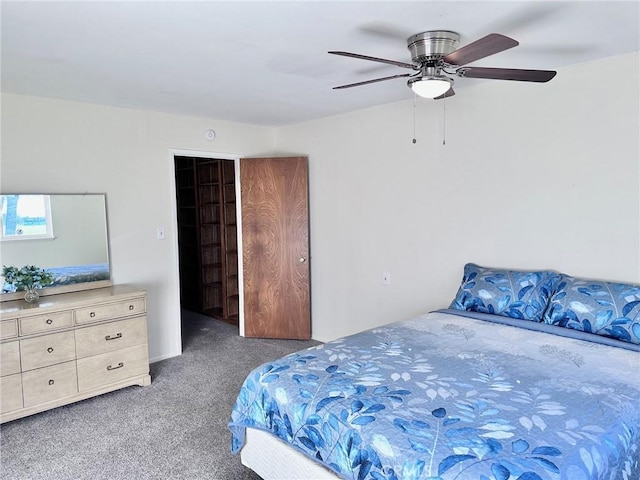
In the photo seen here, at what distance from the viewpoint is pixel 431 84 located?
2.10 meters

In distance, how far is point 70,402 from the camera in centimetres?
307

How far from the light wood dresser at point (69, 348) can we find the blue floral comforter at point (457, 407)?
5.27ft

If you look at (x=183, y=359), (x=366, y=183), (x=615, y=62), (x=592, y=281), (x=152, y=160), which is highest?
(x=615, y=62)

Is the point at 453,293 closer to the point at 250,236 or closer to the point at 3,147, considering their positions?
the point at 250,236

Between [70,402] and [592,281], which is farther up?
[592,281]

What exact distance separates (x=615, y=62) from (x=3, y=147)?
13.8 ft

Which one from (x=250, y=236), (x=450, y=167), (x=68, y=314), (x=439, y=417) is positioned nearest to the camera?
(x=439, y=417)

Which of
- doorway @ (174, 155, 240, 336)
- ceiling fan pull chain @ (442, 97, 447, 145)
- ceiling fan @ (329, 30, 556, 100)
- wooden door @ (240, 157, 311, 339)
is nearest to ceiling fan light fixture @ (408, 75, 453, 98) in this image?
ceiling fan @ (329, 30, 556, 100)

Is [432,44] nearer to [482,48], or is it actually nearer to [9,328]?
[482,48]

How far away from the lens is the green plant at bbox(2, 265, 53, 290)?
3107 millimetres

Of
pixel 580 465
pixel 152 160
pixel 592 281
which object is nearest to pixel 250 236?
pixel 152 160

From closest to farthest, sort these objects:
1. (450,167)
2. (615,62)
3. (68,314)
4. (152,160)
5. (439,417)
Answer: (439,417) < (615,62) < (68,314) < (450,167) < (152,160)

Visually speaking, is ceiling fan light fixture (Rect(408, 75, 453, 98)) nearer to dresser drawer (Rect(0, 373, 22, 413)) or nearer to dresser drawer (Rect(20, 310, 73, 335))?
dresser drawer (Rect(20, 310, 73, 335))

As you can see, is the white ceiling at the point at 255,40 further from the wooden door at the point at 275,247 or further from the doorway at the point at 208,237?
the doorway at the point at 208,237
